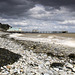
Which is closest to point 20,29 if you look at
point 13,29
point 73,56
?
point 13,29

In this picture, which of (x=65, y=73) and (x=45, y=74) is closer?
(x=45, y=74)

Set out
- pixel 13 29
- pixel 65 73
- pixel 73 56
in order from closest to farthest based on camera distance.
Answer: pixel 65 73 < pixel 73 56 < pixel 13 29

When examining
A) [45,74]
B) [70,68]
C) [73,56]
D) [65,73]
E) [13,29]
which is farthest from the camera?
[13,29]

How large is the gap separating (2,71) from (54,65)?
439 cm

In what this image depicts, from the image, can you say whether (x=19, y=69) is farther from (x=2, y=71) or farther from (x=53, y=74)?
(x=53, y=74)

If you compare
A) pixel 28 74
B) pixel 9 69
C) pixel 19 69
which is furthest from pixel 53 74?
pixel 9 69

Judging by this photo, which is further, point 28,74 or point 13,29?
point 13,29

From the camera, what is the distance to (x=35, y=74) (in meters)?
7.48

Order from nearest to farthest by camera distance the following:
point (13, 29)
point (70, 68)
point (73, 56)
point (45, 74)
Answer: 1. point (45, 74)
2. point (70, 68)
3. point (73, 56)
4. point (13, 29)

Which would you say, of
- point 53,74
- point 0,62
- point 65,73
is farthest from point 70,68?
point 0,62

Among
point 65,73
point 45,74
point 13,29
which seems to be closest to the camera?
point 45,74

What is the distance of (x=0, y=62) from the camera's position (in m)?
9.34

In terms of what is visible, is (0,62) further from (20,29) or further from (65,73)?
(20,29)

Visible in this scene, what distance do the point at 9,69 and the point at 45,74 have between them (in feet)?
9.38
